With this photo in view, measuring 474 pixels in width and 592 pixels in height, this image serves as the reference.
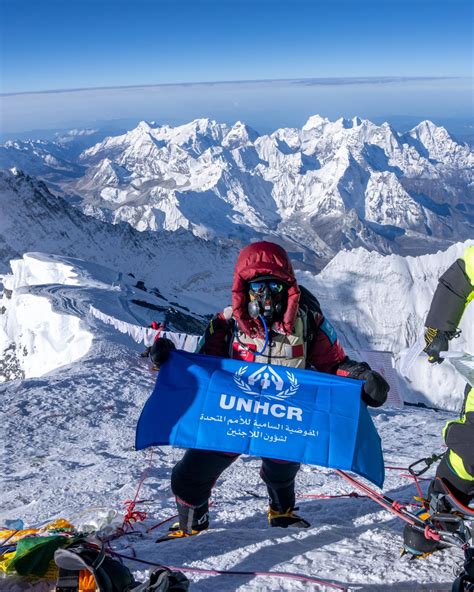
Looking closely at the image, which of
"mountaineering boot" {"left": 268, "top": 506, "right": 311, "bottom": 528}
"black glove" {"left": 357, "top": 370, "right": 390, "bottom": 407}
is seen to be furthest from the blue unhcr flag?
"mountaineering boot" {"left": 268, "top": 506, "right": 311, "bottom": 528}

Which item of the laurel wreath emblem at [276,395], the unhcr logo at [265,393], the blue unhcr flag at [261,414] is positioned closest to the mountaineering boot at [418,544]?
the blue unhcr flag at [261,414]

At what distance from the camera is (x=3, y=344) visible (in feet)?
78.3

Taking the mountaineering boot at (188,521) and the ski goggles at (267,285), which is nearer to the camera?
the ski goggles at (267,285)

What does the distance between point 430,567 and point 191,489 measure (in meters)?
1.96

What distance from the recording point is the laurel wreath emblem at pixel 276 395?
4.46 metres

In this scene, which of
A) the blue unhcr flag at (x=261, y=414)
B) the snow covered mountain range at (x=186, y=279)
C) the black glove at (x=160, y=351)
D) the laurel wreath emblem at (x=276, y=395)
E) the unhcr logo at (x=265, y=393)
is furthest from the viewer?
the snow covered mountain range at (x=186, y=279)

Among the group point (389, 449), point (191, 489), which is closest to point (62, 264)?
point (389, 449)

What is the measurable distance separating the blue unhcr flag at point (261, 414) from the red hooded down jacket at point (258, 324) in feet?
0.94

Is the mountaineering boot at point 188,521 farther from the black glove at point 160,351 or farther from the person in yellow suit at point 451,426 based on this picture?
the person in yellow suit at point 451,426

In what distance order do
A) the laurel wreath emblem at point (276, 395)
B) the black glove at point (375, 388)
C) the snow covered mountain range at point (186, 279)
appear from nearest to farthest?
the black glove at point (375, 388), the laurel wreath emblem at point (276, 395), the snow covered mountain range at point (186, 279)

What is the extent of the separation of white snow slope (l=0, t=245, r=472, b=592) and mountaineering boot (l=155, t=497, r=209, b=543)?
13 centimetres

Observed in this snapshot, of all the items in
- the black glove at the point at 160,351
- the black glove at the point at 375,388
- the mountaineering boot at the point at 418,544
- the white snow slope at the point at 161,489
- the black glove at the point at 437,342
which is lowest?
the white snow slope at the point at 161,489

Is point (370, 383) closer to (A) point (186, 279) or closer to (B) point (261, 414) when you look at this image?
(B) point (261, 414)

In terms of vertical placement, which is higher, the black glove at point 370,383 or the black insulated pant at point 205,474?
the black glove at point 370,383
